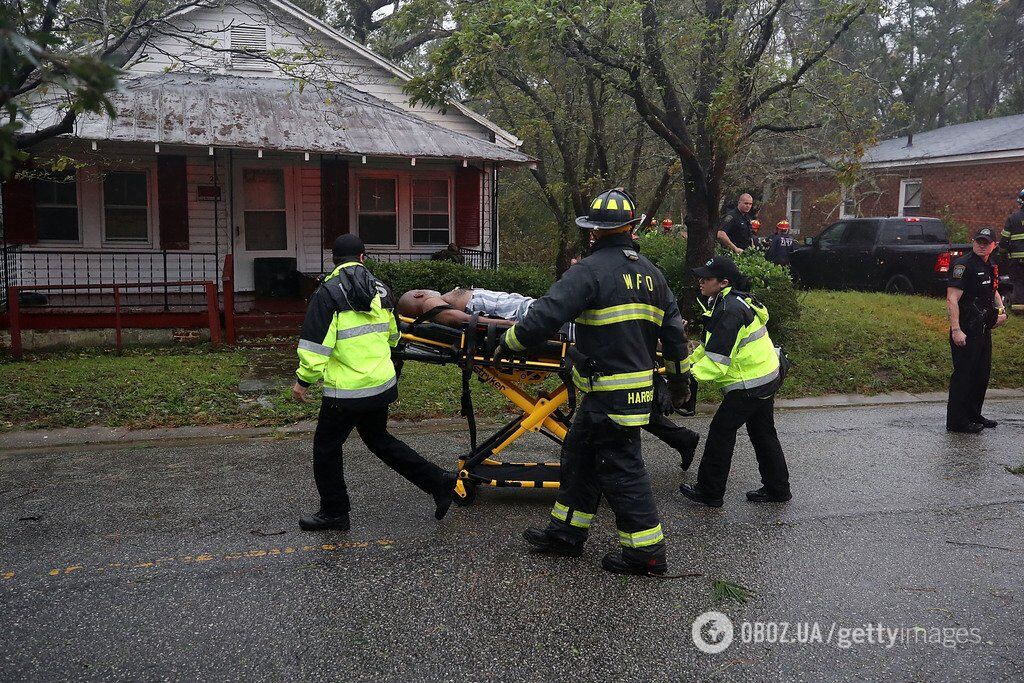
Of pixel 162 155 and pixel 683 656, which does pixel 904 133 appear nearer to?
pixel 162 155

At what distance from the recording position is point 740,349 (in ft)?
19.6

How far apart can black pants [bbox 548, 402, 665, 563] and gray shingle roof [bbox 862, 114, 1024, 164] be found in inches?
735

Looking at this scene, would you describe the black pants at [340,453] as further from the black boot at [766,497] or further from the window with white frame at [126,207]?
the window with white frame at [126,207]

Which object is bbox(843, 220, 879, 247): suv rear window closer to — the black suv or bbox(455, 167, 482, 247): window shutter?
the black suv

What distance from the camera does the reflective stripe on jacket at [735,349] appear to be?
5871 millimetres

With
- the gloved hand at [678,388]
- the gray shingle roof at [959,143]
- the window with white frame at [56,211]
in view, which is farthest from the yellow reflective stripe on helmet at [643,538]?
the gray shingle roof at [959,143]

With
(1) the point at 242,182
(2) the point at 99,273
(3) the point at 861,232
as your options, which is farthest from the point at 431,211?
(3) the point at 861,232

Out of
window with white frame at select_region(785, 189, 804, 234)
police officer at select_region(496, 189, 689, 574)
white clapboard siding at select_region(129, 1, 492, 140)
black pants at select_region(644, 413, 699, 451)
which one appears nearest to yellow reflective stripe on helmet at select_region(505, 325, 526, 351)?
police officer at select_region(496, 189, 689, 574)

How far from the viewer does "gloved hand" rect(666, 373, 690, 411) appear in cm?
549

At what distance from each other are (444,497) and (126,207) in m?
11.2

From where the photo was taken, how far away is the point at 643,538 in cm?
480

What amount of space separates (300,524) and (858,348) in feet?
27.5

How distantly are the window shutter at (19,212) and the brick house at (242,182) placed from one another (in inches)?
1.0

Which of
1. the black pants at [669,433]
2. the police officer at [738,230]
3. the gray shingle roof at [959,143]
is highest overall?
the gray shingle roof at [959,143]
